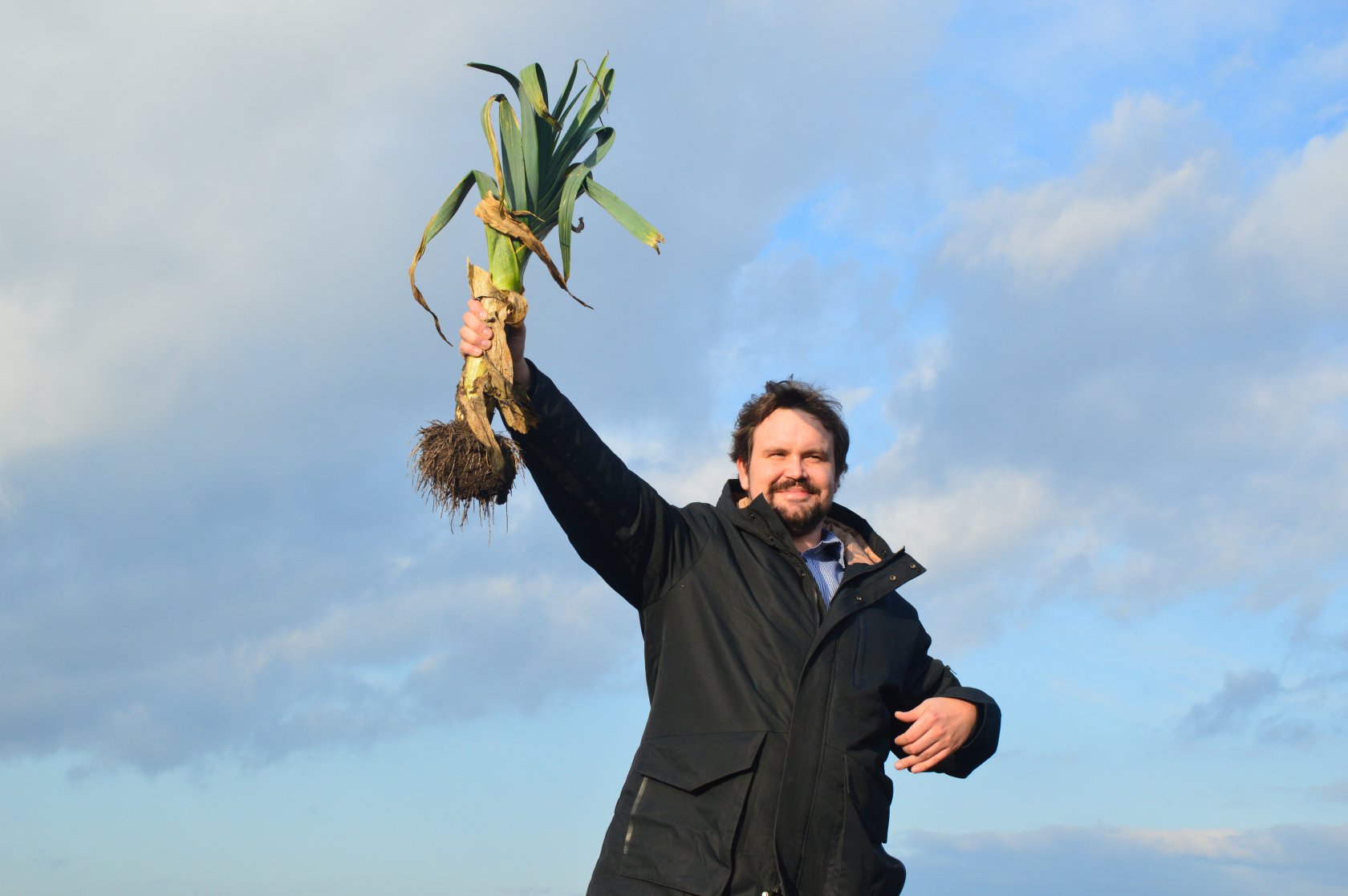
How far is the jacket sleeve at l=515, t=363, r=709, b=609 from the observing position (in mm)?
3689

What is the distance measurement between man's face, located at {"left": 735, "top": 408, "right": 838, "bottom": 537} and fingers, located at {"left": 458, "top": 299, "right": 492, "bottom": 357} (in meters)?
1.06

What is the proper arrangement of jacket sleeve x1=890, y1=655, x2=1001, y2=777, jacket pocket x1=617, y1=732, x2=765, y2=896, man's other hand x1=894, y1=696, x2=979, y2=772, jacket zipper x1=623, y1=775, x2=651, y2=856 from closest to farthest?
jacket pocket x1=617, y1=732, x2=765, y2=896
jacket zipper x1=623, y1=775, x2=651, y2=856
man's other hand x1=894, y1=696, x2=979, y2=772
jacket sleeve x1=890, y1=655, x2=1001, y2=777

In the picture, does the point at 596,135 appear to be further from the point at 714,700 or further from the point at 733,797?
the point at 733,797

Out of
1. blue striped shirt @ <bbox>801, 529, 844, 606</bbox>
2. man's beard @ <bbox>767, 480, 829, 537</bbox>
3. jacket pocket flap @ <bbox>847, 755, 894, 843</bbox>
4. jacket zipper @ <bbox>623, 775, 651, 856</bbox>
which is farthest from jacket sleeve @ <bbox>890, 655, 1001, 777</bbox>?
jacket zipper @ <bbox>623, 775, 651, 856</bbox>

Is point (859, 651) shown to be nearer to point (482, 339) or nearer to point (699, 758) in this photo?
point (699, 758)

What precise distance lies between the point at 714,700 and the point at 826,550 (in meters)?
0.75

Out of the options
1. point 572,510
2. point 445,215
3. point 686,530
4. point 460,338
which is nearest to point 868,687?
point 686,530

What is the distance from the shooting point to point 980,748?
4.12 meters

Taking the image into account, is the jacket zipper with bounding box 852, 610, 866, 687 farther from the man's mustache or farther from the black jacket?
the man's mustache

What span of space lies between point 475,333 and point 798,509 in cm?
116

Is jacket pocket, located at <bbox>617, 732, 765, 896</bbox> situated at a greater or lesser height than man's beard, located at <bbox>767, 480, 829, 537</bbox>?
lesser

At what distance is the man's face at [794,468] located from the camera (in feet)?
13.6

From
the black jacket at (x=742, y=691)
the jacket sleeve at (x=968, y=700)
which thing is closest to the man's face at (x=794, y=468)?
the black jacket at (x=742, y=691)

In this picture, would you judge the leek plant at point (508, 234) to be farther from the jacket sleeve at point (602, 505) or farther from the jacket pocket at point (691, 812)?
the jacket pocket at point (691, 812)
